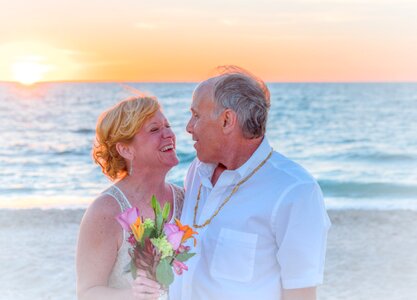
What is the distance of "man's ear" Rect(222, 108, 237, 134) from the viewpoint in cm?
352

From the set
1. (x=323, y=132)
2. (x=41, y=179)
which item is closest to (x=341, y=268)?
(x=41, y=179)

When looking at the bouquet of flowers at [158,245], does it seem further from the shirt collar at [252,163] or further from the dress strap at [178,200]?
the dress strap at [178,200]

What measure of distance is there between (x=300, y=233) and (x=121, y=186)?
4.09 ft

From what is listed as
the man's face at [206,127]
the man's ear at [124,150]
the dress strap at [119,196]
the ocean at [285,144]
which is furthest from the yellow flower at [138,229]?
the ocean at [285,144]

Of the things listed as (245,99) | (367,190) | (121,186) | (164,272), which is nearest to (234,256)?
(164,272)

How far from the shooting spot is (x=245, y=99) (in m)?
3.50

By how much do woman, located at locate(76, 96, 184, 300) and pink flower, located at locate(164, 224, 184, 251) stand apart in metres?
0.66

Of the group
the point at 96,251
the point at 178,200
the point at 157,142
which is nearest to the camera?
the point at 96,251

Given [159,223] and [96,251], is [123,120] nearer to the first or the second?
[96,251]

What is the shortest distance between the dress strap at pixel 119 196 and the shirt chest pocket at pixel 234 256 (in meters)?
0.74

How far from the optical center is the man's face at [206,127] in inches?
141

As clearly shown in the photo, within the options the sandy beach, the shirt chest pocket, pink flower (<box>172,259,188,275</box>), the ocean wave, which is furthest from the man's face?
the ocean wave

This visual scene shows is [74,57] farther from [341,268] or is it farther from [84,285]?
[84,285]

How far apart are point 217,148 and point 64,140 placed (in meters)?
27.6
